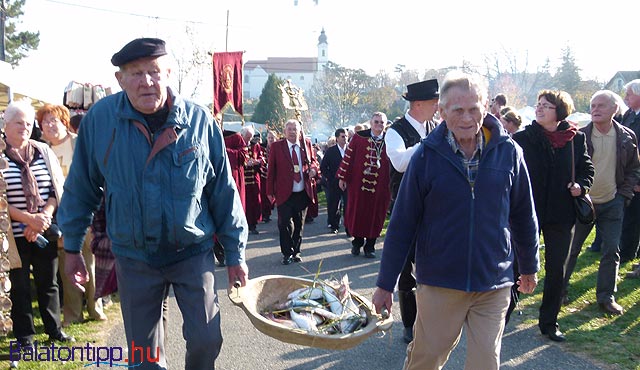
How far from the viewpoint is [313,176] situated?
861 cm

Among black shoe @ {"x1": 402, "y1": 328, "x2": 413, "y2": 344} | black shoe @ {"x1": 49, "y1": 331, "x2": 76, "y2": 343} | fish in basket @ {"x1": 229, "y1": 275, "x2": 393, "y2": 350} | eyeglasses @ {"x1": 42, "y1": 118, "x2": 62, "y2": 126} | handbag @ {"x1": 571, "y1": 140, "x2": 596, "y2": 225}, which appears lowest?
black shoe @ {"x1": 49, "y1": 331, "x2": 76, "y2": 343}

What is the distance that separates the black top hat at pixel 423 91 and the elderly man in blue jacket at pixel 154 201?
1.93 meters

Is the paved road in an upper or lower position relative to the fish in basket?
lower

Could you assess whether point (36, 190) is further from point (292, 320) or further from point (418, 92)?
point (418, 92)

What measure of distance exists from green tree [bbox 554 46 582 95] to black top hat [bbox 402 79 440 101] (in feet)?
213

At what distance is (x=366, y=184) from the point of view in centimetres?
834

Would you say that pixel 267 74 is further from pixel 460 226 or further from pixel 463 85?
pixel 460 226

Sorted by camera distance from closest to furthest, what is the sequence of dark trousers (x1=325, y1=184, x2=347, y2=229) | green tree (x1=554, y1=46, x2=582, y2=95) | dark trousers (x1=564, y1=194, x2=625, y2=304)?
1. dark trousers (x1=564, y1=194, x2=625, y2=304)
2. dark trousers (x1=325, y1=184, x2=347, y2=229)
3. green tree (x1=554, y1=46, x2=582, y2=95)

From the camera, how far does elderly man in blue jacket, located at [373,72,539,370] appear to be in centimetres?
291

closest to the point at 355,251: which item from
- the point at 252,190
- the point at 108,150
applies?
the point at 252,190

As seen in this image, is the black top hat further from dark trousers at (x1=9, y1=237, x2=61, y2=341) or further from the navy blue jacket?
dark trousers at (x1=9, y1=237, x2=61, y2=341)

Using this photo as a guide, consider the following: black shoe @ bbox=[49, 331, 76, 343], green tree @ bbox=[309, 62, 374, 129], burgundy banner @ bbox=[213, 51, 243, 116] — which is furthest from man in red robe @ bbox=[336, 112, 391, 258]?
green tree @ bbox=[309, 62, 374, 129]

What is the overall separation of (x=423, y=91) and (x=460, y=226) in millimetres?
1847

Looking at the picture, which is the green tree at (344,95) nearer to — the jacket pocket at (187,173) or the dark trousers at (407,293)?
the dark trousers at (407,293)
